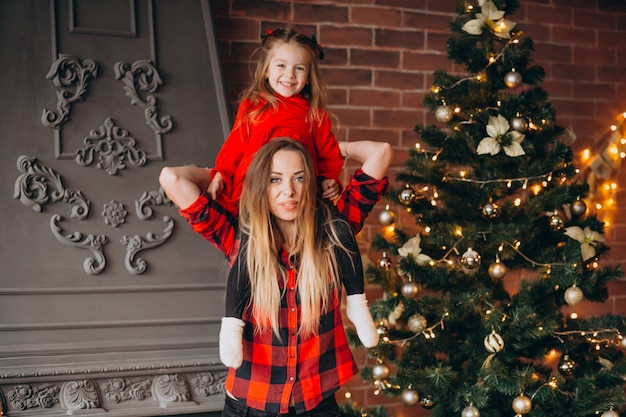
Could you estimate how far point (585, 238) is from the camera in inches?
94.3

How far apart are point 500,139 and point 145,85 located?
1262mm

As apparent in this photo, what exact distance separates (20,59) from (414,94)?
1772mm

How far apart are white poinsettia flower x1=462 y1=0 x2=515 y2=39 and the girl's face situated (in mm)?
727

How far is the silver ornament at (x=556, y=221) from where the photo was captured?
2.43m

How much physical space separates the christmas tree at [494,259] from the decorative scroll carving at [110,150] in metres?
0.95

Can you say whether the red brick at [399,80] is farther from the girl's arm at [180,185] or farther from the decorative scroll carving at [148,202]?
Result: the girl's arm at [180,185]

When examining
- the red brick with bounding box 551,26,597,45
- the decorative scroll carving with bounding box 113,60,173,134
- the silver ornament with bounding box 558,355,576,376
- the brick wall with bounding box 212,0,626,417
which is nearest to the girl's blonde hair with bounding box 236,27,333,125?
the decorative scroll carving with bounding box 113,60,173,134

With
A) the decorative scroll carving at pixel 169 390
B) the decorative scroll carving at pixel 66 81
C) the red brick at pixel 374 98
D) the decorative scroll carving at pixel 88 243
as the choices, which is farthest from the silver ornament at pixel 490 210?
the decorative scroll carving at pixel 66 81

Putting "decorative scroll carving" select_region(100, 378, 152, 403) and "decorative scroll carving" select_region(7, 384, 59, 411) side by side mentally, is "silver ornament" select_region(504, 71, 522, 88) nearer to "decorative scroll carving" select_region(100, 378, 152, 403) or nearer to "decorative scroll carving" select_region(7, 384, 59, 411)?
"decorative scroll carving" select_region(100, 378, 152, 403)

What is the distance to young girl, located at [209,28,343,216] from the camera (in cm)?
200

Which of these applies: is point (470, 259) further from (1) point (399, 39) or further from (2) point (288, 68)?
(1) point (399, 39)

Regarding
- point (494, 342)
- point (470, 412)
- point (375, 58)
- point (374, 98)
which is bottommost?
point (470, 412)

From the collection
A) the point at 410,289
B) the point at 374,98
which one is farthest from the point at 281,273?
the point at 374,98

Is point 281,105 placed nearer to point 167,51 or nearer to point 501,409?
point 167,51
